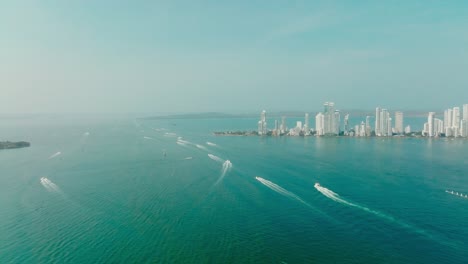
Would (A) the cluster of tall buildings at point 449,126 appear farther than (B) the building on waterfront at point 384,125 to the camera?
No

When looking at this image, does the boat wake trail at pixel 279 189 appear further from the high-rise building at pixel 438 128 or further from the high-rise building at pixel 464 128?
the high-rise building at pixel 464 128

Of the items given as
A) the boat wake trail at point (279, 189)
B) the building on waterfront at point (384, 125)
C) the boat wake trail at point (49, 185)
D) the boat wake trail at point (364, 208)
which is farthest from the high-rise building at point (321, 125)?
the boat wake trail at point (49, 185)

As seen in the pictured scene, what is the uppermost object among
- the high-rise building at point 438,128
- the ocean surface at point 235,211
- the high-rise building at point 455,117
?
the high-rise building at point 455,117

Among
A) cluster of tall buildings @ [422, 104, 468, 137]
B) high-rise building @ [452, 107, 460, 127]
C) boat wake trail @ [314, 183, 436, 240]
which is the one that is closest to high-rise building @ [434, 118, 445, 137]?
cluster of tall buildings @ [422, 104, 468, 137]

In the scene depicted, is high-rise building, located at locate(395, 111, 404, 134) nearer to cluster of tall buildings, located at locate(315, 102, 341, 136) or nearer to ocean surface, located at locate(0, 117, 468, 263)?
cluster of tall buildings, located at locate(315, 102, 341, 136)

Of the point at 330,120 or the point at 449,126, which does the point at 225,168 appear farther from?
the point at 449,126

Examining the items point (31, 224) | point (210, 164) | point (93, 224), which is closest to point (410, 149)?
point (210, 164)
